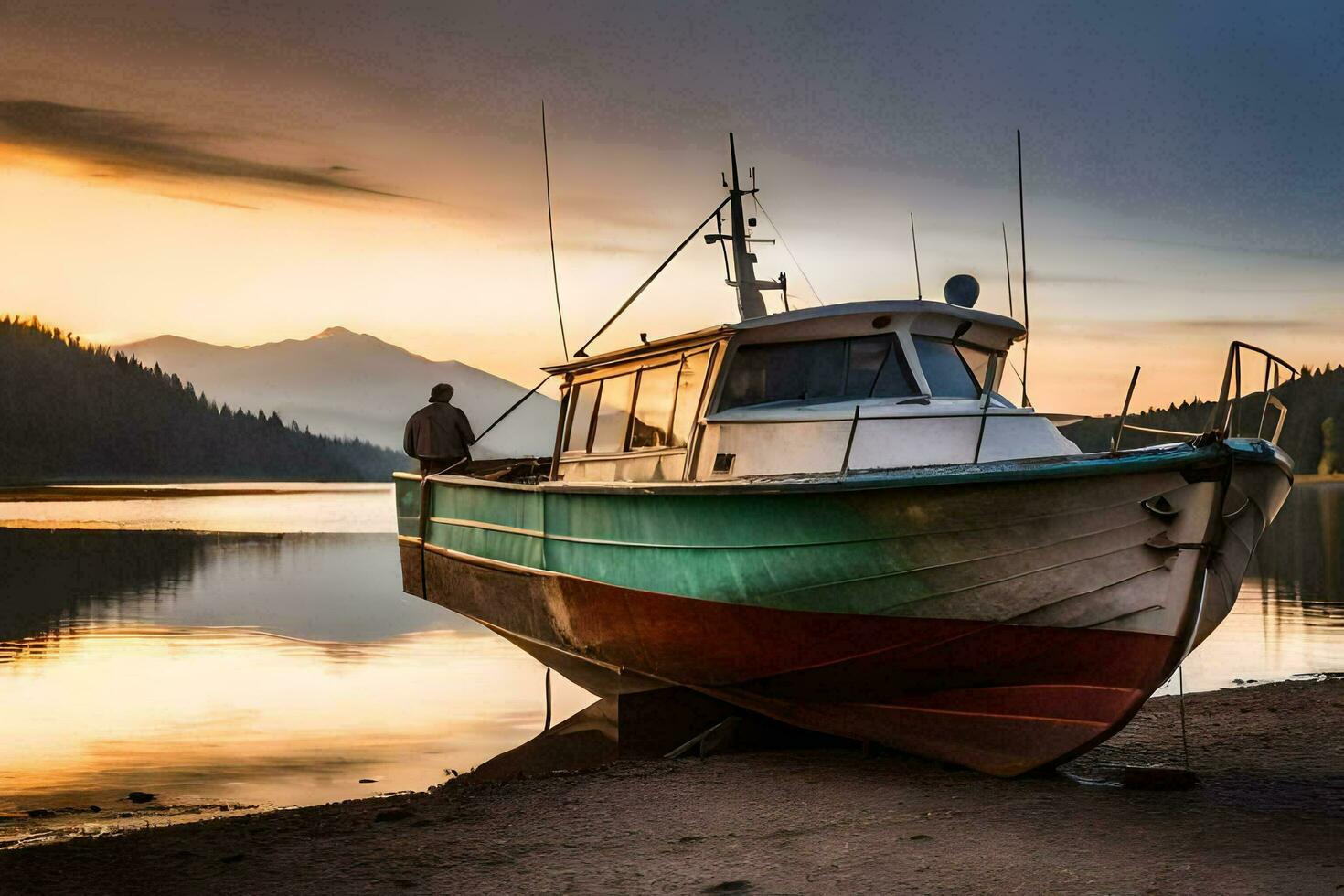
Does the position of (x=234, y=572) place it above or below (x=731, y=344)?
below

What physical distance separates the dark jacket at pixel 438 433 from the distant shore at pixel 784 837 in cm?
690

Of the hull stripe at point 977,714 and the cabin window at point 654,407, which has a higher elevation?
the cabin window at point 654,407

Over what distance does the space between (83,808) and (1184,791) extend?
294 inches

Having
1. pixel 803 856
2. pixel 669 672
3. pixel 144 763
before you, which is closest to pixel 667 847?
pixel 803 856

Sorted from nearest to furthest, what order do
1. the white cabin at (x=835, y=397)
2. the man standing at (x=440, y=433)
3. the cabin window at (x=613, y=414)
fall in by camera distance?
the white cabin at (x=835, y=397)
the cabin window at (x=613, y=414)
the man standing at (x=440, y=433)

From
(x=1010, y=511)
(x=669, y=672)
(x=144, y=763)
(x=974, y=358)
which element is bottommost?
(x=144, y=763)

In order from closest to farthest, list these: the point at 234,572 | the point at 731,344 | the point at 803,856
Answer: the point at 803,856 → the point at 731,344 → the point at 234,572

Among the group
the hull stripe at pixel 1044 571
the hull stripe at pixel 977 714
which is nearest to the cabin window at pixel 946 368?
the hull stripe at pixel 1044 571

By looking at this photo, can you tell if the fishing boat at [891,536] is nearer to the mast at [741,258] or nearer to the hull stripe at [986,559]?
the hull stripe at [986,559]

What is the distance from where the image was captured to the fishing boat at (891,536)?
23.1 ft

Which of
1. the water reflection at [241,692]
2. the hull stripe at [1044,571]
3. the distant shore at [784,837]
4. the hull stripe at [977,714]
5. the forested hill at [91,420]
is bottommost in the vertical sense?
the water reflection at [241,692]

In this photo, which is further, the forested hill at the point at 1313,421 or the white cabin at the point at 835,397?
the forested hill at the point at 1313,421

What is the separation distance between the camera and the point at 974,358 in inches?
398

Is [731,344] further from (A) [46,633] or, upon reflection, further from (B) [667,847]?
(A) [46,633]
